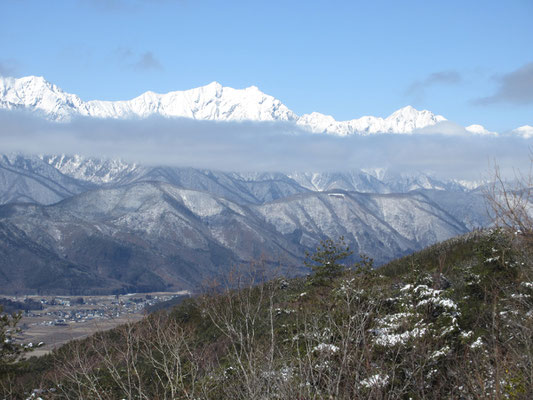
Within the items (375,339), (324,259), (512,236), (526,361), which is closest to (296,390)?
(375,339)

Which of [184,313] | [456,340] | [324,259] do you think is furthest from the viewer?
[184,313]

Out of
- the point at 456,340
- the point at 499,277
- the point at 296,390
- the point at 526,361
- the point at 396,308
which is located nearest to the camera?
the point at 296,390

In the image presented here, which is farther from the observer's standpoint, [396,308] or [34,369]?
[34,369]

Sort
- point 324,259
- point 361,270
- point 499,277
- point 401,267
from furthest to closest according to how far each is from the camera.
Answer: point 401,267
point 324,259
point 361,270
point 499,277

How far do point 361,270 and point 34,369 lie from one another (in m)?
34.5

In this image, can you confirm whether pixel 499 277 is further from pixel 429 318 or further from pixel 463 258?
pixel 463 258

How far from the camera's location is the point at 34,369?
49656mm

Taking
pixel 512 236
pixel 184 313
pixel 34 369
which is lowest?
pixel 34 369

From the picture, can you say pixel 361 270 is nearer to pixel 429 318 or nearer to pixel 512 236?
pixel 429 318

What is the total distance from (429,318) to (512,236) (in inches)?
228

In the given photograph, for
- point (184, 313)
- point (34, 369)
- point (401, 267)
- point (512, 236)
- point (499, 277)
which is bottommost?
point (34, 369)

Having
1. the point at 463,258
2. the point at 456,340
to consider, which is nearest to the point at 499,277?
the point at 456,340

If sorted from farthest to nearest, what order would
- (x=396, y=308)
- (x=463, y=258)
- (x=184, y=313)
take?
(x=184, y=313), (x=463, y=258), (x=396, y=308)

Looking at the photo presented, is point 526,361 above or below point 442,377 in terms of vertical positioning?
above
